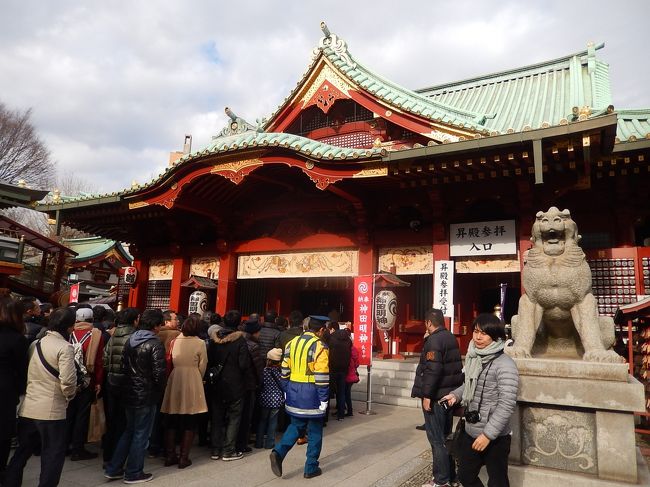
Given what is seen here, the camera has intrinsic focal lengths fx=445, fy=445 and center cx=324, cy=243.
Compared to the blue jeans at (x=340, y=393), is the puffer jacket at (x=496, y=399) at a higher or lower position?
higher

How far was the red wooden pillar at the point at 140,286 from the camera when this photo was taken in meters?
15.2

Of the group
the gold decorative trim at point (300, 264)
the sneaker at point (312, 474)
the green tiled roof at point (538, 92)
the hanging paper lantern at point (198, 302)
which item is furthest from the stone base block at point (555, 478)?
the hanging paper lantern at point (198, 302)

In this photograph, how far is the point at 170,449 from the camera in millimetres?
5309

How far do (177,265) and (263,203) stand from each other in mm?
3728

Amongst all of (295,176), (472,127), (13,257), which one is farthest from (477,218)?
(13,257)

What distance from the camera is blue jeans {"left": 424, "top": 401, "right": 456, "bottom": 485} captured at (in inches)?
180

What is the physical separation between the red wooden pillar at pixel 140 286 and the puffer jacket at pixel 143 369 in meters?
11.3

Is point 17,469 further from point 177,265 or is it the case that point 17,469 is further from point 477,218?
point 177,265

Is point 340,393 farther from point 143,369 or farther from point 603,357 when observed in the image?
point 603,357

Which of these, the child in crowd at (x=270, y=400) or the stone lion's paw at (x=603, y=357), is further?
the child in crowd at (x=270, y=400)

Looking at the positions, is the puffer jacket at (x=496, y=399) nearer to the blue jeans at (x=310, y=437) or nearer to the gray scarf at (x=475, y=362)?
the gray scarf at (x=475, y=362)

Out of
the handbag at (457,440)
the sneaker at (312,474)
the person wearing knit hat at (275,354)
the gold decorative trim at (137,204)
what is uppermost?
the gold decorative trim at (137,204)

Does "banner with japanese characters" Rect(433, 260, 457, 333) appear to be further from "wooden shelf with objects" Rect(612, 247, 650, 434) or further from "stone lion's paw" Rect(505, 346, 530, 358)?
"stone lion's paw" Rect(505, 346, 530, 358)

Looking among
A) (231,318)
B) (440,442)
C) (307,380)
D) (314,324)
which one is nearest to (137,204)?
(231,318)
